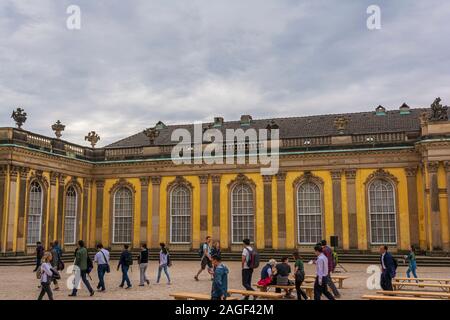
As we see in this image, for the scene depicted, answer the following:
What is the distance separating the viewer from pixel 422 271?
23594 mm

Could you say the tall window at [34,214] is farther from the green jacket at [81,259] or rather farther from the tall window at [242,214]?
the green jacket at [81,259]

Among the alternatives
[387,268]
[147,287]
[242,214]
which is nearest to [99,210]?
[242,214]

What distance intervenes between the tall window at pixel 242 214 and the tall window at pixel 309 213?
10.2 ft

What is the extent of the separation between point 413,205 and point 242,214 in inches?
416

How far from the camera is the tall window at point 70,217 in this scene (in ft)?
109

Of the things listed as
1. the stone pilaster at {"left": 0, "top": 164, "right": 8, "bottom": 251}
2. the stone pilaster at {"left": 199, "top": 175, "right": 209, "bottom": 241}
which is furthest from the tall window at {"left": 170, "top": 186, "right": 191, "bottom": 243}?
the stone pilaster at {"left": 0, "top": 164, "right": 8, "bottom": 251}

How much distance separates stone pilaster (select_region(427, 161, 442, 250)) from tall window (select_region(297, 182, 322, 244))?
6600 mm

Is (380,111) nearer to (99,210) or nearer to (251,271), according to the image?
(99,210)

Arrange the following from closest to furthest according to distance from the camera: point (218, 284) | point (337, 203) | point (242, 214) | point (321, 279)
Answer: point (218, 284), point (321, 279), point (337, 203), point (242, 214)

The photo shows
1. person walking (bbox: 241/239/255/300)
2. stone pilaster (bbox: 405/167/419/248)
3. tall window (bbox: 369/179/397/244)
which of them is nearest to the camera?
person walking (bbox: 241/239/255/300)

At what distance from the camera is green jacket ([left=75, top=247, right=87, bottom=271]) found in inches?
622

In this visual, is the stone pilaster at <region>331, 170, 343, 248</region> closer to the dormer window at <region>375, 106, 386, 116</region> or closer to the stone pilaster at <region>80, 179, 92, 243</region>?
the dormer window at <region>375, 106, 386, 116</region>

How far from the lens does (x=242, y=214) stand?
109 ft
